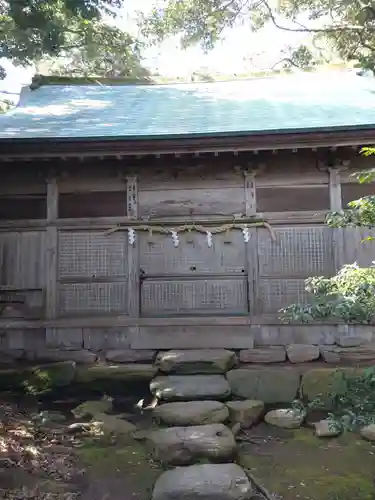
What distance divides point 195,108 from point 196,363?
559 cm

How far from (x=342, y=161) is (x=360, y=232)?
125cm

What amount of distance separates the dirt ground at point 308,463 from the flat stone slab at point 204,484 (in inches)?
15.3

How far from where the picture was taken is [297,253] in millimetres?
7934

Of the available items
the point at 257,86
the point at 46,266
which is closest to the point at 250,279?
the point at 46,266

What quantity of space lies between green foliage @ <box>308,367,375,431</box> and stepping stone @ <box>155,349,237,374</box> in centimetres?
323

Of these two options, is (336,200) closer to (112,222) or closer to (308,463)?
(112,222)

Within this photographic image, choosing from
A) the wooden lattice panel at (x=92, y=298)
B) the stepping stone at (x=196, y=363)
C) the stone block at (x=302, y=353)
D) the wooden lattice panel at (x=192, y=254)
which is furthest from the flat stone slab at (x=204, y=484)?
the wooden lattice panel at (x=192, y=254)

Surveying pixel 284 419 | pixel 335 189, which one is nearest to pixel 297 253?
pixel 335 189

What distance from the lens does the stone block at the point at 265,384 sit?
6.73m

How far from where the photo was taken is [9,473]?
454 cm

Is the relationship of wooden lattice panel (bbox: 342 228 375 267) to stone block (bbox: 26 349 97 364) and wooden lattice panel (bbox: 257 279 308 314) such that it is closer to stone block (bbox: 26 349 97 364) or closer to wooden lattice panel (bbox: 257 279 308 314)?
wooden lattice panel (bbox: 257 279 308 314)

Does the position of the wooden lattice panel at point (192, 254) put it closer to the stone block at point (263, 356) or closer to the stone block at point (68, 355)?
the stone block at point (263, 356)

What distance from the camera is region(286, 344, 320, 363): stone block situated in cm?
752

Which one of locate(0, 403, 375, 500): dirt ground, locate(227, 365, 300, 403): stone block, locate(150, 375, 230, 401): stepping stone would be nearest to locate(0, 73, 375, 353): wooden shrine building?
locate(227, 365, 300, 403): stone block
